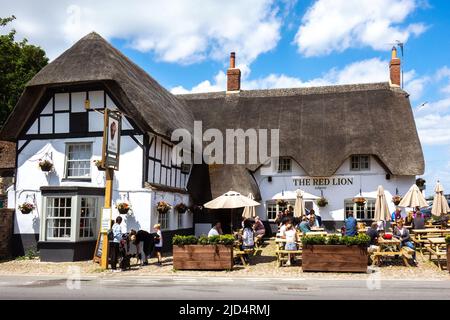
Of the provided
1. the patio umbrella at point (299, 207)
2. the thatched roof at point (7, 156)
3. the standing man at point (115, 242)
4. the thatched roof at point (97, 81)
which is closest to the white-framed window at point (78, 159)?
the thatched roof at point (97, 81)

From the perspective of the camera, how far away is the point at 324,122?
83.2ft

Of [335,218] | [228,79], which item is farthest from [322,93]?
[335,218]

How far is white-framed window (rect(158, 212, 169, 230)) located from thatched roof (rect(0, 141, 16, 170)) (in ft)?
27.5

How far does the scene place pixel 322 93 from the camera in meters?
28.2

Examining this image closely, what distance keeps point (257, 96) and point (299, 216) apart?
9911mm

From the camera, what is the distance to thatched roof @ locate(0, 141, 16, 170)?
22.6 m

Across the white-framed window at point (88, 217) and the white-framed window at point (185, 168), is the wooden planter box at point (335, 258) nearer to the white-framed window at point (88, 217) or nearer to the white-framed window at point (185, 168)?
the white-framed window at point (88, 217)

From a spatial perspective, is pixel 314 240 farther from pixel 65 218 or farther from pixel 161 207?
pixel 65 218

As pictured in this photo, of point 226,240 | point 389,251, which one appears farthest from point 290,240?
point 389,251

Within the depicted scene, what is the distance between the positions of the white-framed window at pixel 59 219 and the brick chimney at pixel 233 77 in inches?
616

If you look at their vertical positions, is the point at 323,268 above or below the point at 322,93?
below

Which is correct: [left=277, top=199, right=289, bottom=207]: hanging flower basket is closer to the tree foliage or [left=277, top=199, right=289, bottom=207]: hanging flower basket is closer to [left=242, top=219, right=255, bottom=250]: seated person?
[left=242, top=219, right=255, bottom=250]: seated person

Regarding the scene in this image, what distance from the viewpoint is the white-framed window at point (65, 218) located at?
16.6 meters

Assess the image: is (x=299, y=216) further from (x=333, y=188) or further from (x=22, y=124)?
(x=22, y=124)
